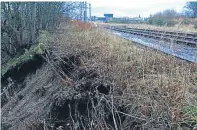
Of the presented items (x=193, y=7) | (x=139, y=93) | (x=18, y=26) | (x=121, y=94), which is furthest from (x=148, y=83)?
(x=193, y=7)

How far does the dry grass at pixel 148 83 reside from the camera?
4972 millimetres

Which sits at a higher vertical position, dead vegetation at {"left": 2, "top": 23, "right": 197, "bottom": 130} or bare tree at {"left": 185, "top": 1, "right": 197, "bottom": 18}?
bare tree at {"left": 185, "top": 1, "right": 197, "bottom": 18}

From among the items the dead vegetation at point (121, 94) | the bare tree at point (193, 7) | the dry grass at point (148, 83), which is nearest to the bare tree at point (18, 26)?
the dead vegetation at point (121, 94)

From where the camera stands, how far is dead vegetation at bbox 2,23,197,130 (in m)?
5.02

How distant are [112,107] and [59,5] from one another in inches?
780

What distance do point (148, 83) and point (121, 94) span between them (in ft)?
1.71

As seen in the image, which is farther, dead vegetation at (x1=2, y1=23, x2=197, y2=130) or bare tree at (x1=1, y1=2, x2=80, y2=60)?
bare tree at (x1=1, y1=2, x2=80, y2=60)

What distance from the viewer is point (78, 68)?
359 inches

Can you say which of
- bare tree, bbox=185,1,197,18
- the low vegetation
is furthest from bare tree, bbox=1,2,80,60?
bare tree, bbox=185,1,197,18

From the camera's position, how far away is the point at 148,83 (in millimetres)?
6125

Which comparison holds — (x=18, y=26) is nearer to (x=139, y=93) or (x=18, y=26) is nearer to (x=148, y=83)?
(x=148, y=83)

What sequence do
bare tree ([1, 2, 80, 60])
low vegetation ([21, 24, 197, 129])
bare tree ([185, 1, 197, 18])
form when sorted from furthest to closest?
1. bare tree ([185, 1, 197, 18])
2. bare tree ([1, 2, 80, 60])
3. low vegetation ([21, 24, 197, 129])

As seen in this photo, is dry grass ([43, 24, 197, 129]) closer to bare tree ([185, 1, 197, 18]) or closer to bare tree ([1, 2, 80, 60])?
bare tree ([1, 2, 80, 60])

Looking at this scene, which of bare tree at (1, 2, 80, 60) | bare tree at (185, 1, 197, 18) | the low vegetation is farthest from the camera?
bare tree at (185, 1, 197, 18)
